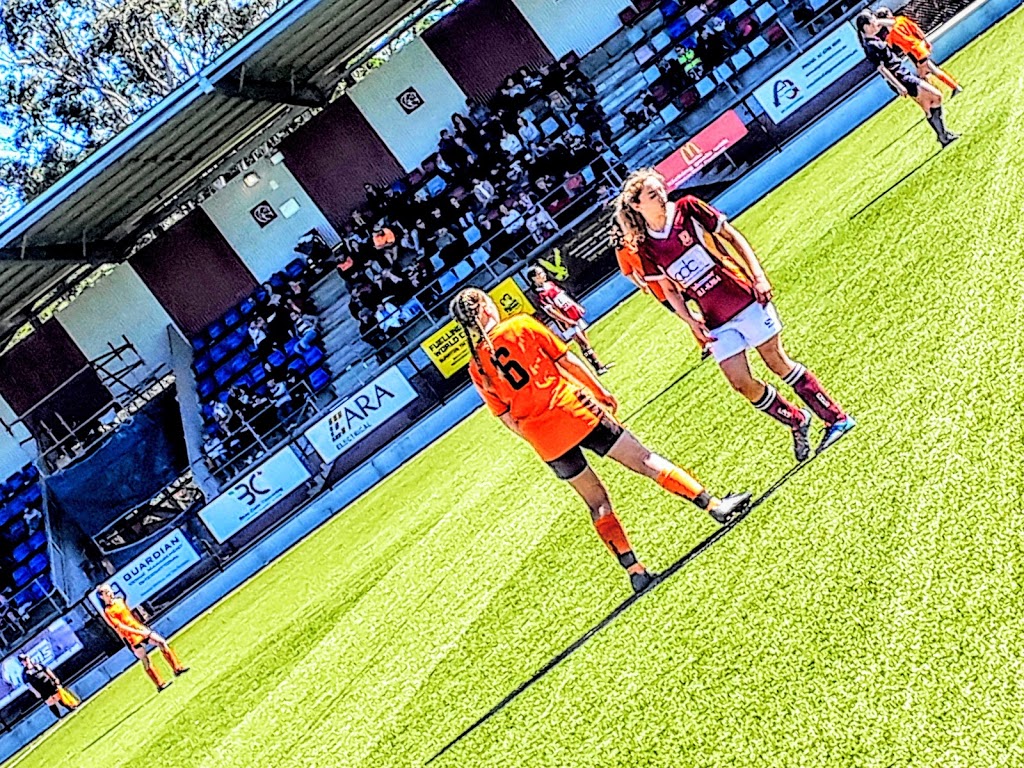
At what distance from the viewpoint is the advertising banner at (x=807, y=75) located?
19.4 metres

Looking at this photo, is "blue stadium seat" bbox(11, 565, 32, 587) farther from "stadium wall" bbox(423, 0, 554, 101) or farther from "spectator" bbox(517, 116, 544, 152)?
"stadium wall" bbox(423, 0, 554, 101)

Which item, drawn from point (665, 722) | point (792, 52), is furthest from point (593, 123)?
point (665, 722)

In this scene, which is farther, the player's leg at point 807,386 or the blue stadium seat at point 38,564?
the blue stadium seat at point 38,564

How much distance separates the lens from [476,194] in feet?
75.4

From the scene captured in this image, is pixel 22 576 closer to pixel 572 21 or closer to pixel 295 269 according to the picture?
pixel 295 269

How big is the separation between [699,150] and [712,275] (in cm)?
1167

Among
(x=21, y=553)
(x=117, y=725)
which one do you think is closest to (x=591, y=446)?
(x=117, y=725)

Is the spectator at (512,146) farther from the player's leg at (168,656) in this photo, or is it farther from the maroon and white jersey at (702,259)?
the maroon and white jersey at (702,259)

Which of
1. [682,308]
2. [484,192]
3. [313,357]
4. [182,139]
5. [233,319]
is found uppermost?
[182,139]

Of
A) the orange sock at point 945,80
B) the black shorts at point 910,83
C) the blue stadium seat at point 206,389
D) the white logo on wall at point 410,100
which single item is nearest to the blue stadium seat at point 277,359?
the blue stadium seat at point 206,389

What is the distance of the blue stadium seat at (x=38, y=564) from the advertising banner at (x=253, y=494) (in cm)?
491

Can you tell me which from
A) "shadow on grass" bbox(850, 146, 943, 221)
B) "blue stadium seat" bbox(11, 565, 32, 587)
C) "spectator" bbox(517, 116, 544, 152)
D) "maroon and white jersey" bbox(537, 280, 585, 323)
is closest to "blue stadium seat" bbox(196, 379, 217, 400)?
"blue stadium seat" bbox(11, 565, 32, 587)

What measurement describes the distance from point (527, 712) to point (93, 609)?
1268cm

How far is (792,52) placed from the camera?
69.6 feet
